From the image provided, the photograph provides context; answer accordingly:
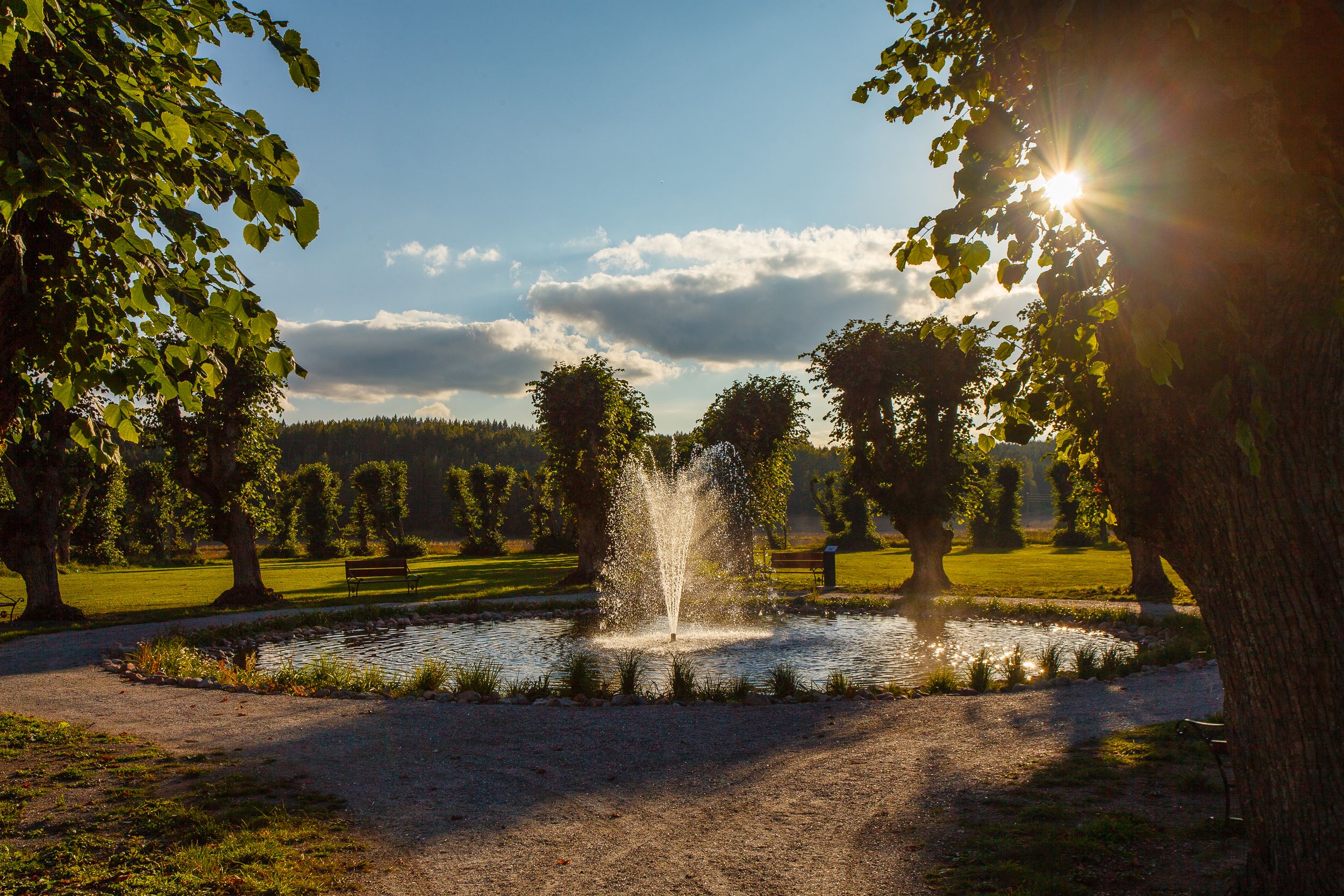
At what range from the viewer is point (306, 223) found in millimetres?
3057

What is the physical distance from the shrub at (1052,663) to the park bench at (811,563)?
40.0 feet

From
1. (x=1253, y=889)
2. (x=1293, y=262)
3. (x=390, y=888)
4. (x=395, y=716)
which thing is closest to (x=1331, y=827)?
(x=1253, y=889)

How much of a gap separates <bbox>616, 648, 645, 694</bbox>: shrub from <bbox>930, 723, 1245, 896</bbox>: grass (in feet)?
16.6

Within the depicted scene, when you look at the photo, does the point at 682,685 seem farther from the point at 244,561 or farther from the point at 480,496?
the point at 480,496

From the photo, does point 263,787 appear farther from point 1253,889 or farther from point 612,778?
point 1253,889

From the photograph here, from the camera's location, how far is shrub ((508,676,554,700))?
9.95 metres

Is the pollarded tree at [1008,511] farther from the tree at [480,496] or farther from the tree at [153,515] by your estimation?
the tree at [153,515]

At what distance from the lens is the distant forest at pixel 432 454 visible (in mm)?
127125

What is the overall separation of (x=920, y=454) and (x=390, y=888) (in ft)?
70.0

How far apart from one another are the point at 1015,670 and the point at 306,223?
34.3 feet

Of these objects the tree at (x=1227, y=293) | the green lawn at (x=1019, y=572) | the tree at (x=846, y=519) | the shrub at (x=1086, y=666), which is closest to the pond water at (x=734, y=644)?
the shrub at (x=1086, y=666)

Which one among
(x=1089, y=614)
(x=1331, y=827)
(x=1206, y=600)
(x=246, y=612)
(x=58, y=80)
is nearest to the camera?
(x=1331, y=827)

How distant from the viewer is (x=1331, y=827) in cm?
340

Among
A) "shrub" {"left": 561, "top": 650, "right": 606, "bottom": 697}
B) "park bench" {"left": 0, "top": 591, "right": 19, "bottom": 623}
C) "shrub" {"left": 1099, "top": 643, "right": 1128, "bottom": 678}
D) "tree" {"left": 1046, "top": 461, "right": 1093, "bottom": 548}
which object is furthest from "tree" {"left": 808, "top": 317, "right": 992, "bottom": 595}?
"tree" {"left": 1046, "top": 461, "right": 1093, "bottom": 548}
